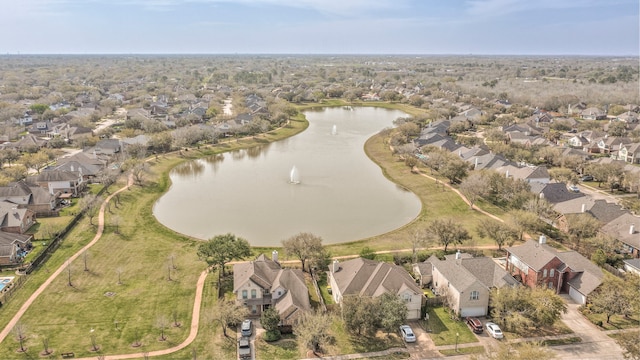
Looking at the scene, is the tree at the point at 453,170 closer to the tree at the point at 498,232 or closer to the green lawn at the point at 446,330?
the tree at the point at 498,232

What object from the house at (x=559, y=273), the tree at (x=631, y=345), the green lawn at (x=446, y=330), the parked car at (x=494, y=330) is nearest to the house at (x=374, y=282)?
the green lawn at (x=446, y=330)

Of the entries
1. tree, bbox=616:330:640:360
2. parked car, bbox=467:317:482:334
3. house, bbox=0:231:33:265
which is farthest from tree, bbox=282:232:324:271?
house, bbox=0:231:33:265

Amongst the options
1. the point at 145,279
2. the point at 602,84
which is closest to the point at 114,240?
the point at 145,279

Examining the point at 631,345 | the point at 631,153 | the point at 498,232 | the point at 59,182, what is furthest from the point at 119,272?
the point at 631,153

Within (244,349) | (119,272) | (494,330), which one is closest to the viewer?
(244,349)

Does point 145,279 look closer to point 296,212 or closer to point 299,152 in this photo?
point 296,212

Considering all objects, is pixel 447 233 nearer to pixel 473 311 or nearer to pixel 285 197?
pixel 473 311

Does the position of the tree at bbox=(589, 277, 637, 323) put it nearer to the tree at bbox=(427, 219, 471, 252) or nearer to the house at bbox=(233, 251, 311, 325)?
the tree at bbox=(427, 219, 471, 252)
